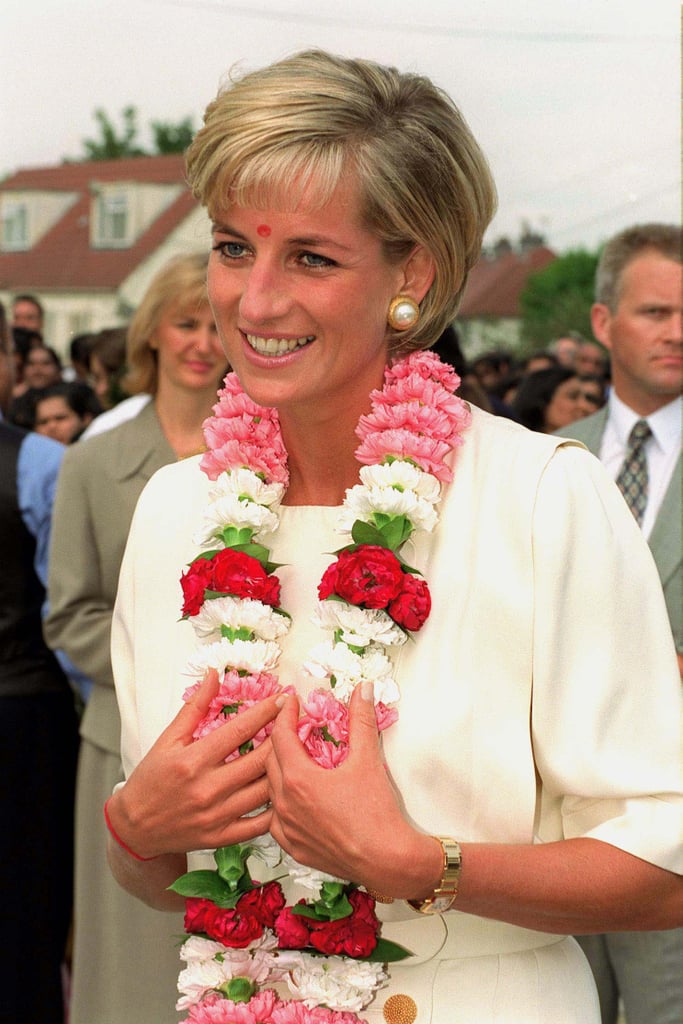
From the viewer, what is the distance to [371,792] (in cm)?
199

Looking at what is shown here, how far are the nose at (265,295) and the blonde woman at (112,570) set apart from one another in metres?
2.50

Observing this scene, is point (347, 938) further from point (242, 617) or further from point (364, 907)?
point (242, 617)

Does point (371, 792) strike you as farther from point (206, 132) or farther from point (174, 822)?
point (206, 132)

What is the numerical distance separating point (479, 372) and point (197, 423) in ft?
32.9

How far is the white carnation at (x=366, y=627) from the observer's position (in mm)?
2188

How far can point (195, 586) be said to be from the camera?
231 cm

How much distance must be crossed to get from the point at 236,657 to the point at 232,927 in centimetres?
43

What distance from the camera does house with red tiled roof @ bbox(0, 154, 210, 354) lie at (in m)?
25.7

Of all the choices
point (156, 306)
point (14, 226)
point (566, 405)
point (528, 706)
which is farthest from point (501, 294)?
point (528, 706)

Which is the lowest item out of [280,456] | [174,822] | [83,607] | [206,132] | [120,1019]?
[120,1019]

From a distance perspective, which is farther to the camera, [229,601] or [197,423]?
[197,423]

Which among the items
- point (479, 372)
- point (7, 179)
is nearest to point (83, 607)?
point (479, 372)

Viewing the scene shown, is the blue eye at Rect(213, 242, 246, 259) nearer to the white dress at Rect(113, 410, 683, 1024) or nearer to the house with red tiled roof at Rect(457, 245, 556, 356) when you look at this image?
the white dress at Rect(113, 410, 683, 1024)

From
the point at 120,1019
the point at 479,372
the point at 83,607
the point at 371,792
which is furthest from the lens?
the point at 479,372
